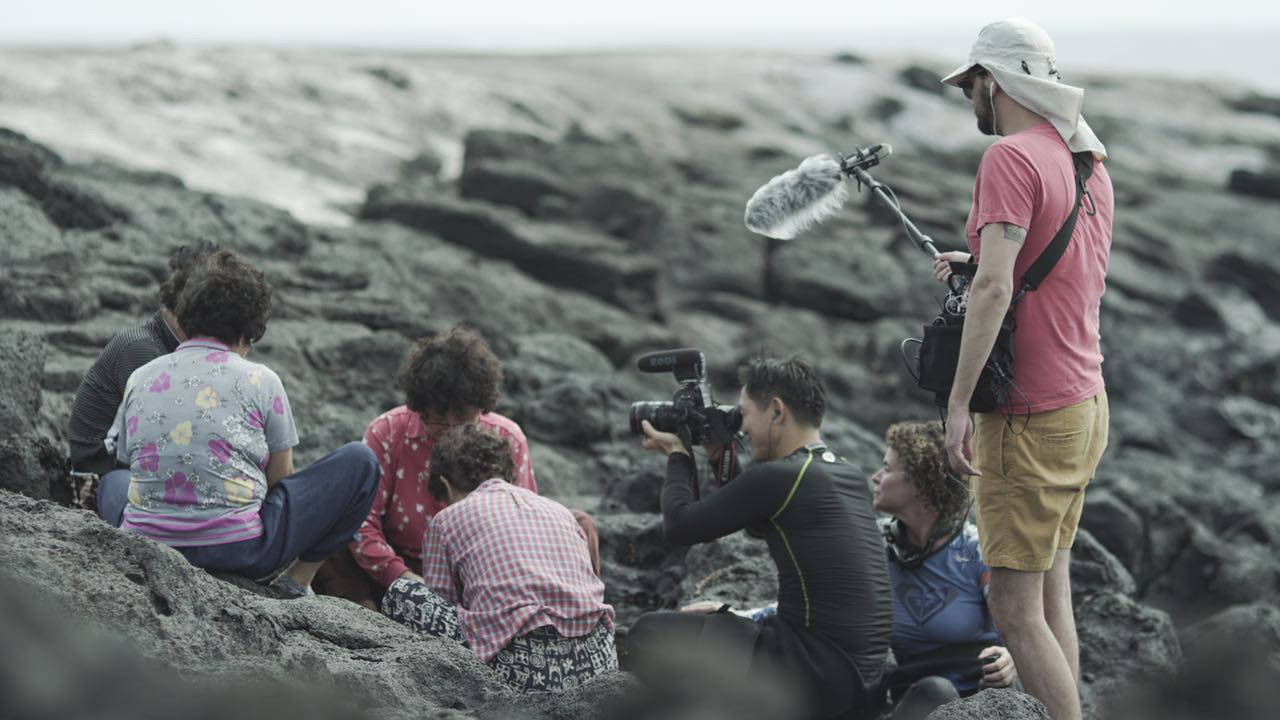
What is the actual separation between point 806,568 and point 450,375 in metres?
1.93

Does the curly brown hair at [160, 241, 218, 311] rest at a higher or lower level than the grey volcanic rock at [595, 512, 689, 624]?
higher

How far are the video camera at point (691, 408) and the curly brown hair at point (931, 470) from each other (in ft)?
2.40

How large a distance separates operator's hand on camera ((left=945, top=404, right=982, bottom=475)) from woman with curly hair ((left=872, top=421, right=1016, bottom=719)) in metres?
0.78

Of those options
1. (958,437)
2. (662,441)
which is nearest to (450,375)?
(662,441)

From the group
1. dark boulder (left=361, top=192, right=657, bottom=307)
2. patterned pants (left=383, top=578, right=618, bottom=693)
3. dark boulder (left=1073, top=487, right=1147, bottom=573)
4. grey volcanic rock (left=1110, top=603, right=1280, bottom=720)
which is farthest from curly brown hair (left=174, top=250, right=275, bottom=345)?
dark boulder (left=361, top=192, right=657, bottom=307)

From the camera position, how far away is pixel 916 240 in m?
5.54

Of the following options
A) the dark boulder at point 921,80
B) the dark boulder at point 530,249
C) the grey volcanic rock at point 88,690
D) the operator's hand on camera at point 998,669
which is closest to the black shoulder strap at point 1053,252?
the operator's hand on camera at point 998,669

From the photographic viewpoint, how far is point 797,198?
5.73m

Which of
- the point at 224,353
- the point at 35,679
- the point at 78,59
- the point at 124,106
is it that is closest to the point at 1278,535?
the point at 224,353

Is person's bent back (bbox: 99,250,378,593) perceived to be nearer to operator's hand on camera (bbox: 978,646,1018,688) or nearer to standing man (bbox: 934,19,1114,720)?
standing man (bbox: 934,19,1114,720)

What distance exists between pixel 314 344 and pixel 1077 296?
7125 millimetres

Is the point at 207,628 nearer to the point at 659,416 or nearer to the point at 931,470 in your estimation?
the point at 659,416

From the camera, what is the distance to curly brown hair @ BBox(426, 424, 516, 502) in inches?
217

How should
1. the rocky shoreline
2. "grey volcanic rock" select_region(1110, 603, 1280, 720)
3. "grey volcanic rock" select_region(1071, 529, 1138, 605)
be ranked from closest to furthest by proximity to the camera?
"grey volcanic rock" select_region(1110, 603, 1280, 720) → the rocky shoreline → "grey volcanic rock" select_region(1071, 529, 1138, 605)
